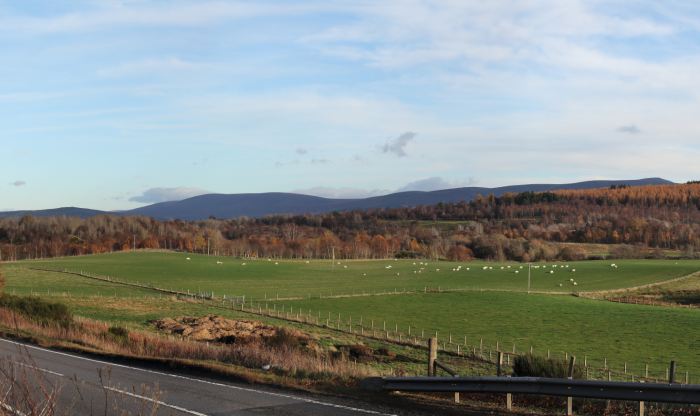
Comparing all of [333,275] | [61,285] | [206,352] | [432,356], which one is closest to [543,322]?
[206,352]

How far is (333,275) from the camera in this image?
385ft

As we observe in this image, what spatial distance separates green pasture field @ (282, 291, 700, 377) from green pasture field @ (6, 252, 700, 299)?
38.9 feet

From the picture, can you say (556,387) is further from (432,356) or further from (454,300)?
(454,300)

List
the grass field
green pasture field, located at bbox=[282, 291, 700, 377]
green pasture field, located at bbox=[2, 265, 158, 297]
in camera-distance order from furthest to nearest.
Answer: green pasture field, located at bbox=[2, 265, 158, 297]
the grass field
green pasture field, located at bbox=[282, 291, 700, 377]

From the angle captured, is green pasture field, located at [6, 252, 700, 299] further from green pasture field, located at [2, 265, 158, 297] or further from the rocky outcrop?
the rocky outcrop

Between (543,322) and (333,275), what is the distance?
63.0 metres

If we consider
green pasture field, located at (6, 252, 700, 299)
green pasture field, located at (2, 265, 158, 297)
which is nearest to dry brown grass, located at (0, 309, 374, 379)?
green pasture field, located at (2, 265, 158, 297)

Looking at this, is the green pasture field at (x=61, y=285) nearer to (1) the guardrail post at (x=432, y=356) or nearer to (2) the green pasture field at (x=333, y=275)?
(2) the green pasture field at (x=333, y=275)

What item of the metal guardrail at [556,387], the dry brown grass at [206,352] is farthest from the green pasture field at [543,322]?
the metal guardrail at [556,387]

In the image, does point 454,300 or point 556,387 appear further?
point 454,300

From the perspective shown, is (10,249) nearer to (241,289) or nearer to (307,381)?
(241,289)

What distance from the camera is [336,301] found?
75.1 m

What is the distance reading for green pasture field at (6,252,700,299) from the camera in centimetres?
9219

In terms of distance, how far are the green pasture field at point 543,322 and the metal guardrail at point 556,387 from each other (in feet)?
112
